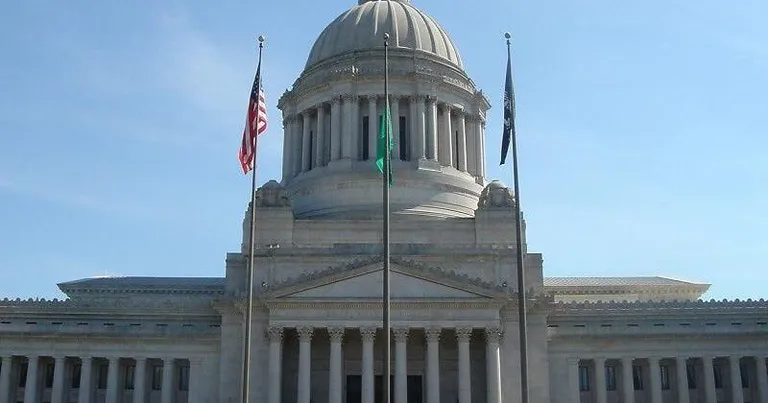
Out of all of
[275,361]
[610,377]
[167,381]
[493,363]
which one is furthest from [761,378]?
[167,381]

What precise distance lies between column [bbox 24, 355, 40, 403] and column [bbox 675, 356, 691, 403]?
41778mm

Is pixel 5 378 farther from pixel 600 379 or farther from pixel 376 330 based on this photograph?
pixel 600 379

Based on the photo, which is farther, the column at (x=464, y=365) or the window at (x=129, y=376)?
the window at (x=129, y=376)

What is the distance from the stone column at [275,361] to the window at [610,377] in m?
22.4

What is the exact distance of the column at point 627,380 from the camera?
5252cm

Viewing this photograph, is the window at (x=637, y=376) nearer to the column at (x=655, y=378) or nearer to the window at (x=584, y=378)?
the column at (x=655, y=378)

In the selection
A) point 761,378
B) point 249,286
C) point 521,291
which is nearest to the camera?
point 521,291

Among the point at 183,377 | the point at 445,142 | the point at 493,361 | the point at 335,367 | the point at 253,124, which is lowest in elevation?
the point at 183,377

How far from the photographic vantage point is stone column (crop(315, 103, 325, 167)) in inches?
2589

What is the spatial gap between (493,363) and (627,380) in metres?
10.2

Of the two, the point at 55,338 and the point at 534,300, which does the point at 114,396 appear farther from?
the point at 534,300

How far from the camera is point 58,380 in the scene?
5300 cm

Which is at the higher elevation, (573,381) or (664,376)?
(664,376)

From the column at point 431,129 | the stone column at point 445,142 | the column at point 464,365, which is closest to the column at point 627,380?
the column at point 464,365
